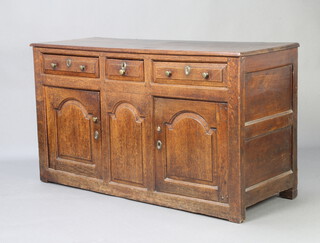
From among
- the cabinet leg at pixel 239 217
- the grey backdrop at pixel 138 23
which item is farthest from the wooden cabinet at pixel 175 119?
the grey backdrop at pixel 138 23

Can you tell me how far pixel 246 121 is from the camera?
15.9 feet

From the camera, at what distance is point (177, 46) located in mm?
5203

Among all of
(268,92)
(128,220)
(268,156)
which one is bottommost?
(128,220)

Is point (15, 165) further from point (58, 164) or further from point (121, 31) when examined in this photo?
point (121, 31)

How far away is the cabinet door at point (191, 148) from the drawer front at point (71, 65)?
0.56 metres

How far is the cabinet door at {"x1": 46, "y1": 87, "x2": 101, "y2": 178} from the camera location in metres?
5.53

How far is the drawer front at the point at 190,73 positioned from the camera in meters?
4.78

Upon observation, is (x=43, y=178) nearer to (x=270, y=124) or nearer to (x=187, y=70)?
(x=187, y=70)

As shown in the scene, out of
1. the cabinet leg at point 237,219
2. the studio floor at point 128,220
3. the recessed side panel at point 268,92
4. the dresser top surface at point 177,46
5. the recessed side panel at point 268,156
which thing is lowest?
the studio floor at point 128,220

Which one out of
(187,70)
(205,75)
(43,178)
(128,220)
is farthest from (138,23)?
(128,220)

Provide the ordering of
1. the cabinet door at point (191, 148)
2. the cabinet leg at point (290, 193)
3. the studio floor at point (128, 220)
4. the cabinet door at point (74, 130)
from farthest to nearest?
the cabinet door at point (74, 130)
the cabinet leg at point (290, 193)
the cabinet door at point (191, 148)
the studio floor at point (128, 220)

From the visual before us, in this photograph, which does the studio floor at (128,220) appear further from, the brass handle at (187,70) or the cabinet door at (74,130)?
the brass handle at (187,70)

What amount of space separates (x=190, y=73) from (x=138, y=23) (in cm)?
210

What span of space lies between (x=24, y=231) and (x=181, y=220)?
36.3 inches
